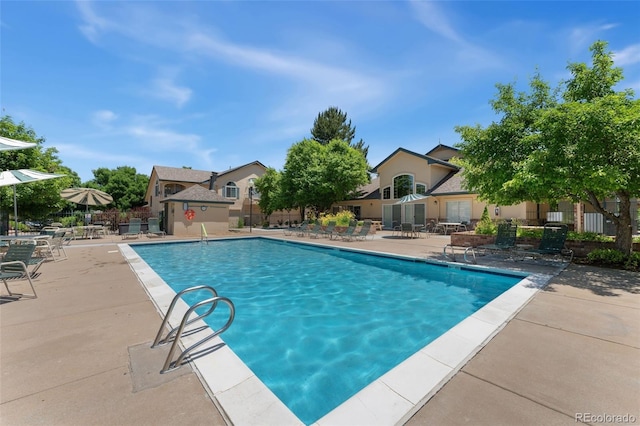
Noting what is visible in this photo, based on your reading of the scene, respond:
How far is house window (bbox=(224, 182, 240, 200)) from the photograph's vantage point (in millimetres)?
31672

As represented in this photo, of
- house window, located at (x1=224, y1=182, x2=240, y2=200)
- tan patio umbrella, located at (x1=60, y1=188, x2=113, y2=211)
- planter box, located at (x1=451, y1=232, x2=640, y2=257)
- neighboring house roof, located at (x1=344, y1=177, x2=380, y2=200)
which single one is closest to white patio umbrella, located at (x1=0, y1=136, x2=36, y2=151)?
tan patio umbrella, located at (x1=60, y1=188, x2=113, y2=211)

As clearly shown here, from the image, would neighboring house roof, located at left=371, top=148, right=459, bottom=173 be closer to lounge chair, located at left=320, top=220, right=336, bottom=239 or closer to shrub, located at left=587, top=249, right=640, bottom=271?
lounge chair, located at left=320, top=220, right=336, bottom=239

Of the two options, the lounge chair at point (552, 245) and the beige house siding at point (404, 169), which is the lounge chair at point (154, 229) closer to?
the lounge chair at point (552, 245)

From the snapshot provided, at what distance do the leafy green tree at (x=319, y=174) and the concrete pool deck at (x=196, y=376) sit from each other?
832 inches

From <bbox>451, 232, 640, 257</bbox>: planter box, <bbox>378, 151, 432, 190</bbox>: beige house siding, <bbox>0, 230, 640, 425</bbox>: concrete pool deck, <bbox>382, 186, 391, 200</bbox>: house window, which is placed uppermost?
<bbox>378, 151, 432, 190</bbox>: beige house siding

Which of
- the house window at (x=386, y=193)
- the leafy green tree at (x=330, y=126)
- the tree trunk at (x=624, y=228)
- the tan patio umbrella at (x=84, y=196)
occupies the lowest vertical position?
the tree trunk at (x=624, y=228)

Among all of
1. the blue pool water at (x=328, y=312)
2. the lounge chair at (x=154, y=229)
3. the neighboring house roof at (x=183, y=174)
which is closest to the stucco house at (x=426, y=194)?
the blue pool water at (x=328, y=312)

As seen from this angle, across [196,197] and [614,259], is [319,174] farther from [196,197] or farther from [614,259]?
[614,259]

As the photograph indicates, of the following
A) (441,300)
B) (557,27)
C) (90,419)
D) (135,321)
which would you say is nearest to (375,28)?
(557,27)

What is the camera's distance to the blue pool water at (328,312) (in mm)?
3736

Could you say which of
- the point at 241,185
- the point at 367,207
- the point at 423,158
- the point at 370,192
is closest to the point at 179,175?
the point at 241,185

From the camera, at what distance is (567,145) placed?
6.93m

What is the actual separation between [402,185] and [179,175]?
2561 cm

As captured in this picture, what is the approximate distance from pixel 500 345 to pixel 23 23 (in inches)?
509
